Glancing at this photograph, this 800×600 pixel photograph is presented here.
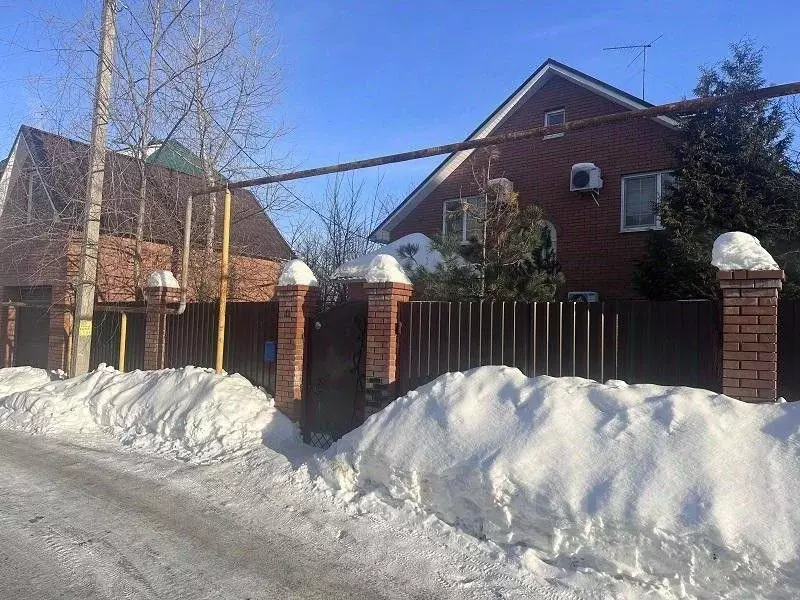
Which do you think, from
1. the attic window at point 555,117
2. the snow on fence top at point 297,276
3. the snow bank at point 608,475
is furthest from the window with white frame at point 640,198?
the snow bank at point 608,475

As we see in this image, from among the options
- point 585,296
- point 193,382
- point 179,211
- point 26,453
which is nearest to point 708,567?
point 193,382

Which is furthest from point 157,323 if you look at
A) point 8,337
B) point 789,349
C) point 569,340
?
point 789,349

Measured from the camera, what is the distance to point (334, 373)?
7.68 m

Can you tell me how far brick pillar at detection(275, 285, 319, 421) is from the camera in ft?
25.4

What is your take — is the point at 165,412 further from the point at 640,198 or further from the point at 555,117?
the point at 555,117

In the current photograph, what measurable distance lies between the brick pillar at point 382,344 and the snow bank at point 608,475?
132 cm

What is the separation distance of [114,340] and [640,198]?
10518mm

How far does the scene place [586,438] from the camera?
178 inches

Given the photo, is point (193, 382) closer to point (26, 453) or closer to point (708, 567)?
point (26, 453)

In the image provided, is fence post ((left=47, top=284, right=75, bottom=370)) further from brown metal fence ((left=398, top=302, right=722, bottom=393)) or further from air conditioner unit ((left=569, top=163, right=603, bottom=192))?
air conditioner unit ((left=569, top=163, right=603, bottom=192))

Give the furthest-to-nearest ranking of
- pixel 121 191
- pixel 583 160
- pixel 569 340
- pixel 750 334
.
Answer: pixel 583 160
pixel 121 191
pixel 569 340
pixel 750 334

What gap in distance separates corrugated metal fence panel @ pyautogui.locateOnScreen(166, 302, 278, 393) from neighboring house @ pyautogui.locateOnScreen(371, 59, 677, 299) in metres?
4.86

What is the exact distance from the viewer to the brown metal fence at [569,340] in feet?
17.9

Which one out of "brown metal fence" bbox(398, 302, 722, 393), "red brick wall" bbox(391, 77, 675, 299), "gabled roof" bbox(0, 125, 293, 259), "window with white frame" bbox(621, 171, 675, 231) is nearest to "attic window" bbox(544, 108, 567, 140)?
"red brick wall" bbox(391, 77, 675, 299)
